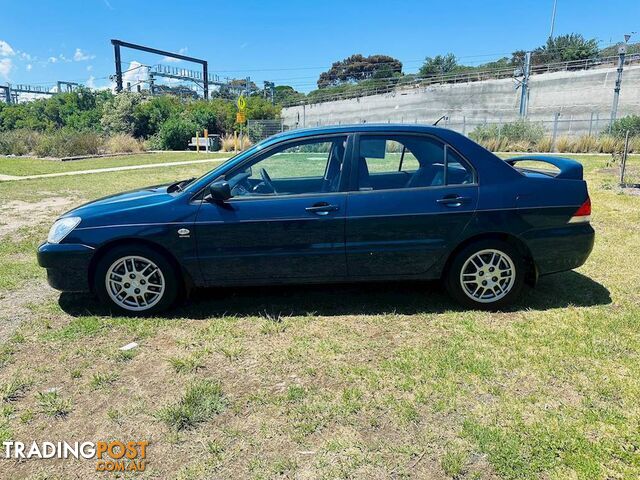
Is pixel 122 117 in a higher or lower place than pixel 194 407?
higher

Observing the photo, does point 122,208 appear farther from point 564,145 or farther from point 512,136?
point 512,136

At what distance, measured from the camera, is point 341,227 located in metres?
4.17

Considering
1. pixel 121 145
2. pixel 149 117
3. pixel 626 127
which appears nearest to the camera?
pixel 626 127

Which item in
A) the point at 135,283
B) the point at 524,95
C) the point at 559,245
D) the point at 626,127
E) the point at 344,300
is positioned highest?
the point at 524,95

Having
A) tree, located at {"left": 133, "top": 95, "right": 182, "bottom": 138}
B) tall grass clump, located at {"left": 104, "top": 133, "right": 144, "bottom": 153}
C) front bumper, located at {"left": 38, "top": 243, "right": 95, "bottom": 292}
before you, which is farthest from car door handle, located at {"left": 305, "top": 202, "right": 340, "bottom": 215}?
tree, located at {"left": 133, "top": 95, "right": 182, "bottom": 138}

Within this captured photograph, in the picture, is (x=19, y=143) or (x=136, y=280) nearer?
(x=136, y=280)

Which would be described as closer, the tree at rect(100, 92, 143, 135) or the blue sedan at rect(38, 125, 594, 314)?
the blue sedan at rect(38, 125, 594, 314)

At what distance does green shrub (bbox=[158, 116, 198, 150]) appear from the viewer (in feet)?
109

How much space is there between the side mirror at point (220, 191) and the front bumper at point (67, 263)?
3.85ft

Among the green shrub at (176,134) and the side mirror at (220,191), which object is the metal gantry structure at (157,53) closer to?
the green shrub at (176,134)

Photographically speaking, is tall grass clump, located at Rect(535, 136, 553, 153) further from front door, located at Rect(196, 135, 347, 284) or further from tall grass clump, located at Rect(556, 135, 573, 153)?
front door, located at Rect(196, 135, 347, 284)

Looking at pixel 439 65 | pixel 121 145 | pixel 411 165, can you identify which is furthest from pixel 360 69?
pixel 411 165

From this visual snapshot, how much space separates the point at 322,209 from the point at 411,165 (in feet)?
3.29

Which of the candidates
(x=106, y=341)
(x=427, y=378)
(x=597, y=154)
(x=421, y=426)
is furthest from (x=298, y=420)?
(x=597, y=154)
